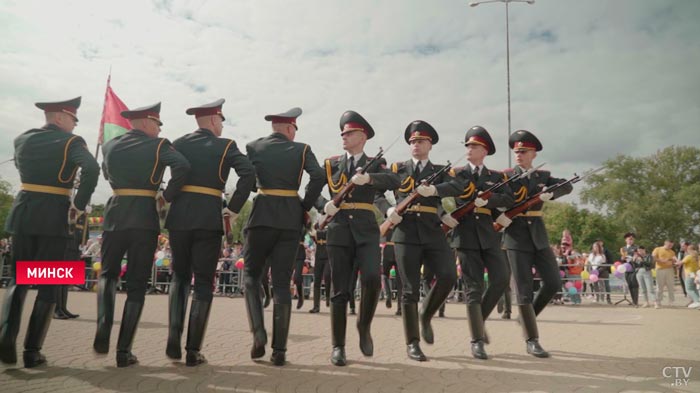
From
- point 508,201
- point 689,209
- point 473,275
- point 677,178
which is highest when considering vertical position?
point 677,178

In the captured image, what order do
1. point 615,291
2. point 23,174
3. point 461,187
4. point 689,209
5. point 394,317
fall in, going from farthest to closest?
1. point 689,209
2. point 615,291
3. point 394,317
4. point 461,187
5. point 23,174

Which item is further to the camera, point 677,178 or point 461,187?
point 677,178

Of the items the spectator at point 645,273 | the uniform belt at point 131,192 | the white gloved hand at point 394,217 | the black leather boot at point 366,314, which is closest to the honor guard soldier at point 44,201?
the uniform belt at point 131,192

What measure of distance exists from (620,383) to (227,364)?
12.1 ft

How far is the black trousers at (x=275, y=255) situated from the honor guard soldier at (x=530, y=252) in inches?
111

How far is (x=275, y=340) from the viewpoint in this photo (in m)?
5.40

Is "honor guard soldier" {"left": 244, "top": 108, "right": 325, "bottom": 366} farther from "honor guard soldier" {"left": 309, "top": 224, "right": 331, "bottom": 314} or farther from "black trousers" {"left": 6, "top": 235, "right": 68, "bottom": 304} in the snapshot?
"honor guard soldier" {"left": 309, "top": 224, "right": 331, "bottom": 314}

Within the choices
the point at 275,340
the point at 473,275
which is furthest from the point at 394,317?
the point at 275,340

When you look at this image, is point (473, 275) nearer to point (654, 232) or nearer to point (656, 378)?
point (656, 378)

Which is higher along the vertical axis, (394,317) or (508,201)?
(508,201)

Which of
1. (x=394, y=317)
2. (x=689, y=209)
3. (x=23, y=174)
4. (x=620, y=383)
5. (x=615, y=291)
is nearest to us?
(x=620, y=383)

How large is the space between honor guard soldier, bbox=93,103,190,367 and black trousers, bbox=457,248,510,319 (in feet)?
11.5

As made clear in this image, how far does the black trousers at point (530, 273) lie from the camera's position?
6.46 m

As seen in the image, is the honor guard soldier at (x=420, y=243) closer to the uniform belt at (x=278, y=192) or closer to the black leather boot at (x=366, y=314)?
the black leather boot at (x=366, y=314)
